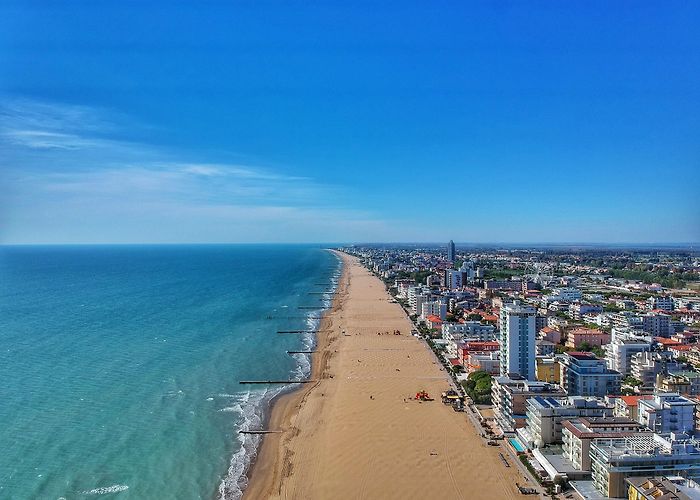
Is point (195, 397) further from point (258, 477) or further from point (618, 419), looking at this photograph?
point (618, 419)

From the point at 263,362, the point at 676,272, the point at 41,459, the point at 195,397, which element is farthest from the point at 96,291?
the point at 676,272

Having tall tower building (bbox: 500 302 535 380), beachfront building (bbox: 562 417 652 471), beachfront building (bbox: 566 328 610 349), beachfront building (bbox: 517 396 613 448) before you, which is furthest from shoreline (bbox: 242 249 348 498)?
beachfront building (bbox: 566 328 610 349)

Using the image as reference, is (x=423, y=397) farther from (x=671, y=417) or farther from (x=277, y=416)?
(x=671, y=417)

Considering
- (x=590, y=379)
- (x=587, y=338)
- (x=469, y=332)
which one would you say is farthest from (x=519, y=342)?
(x=587, y=338)

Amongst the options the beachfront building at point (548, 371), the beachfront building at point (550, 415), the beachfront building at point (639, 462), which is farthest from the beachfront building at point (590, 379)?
the beachfront building at point (639, 462)

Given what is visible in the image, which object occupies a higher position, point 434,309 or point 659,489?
point 659,489

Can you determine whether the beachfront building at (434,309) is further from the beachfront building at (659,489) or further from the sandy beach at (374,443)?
the beachfront building at (659,489)

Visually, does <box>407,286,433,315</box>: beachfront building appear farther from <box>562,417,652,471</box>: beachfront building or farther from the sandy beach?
<box>562,417,652,471</box>: beachfront building
